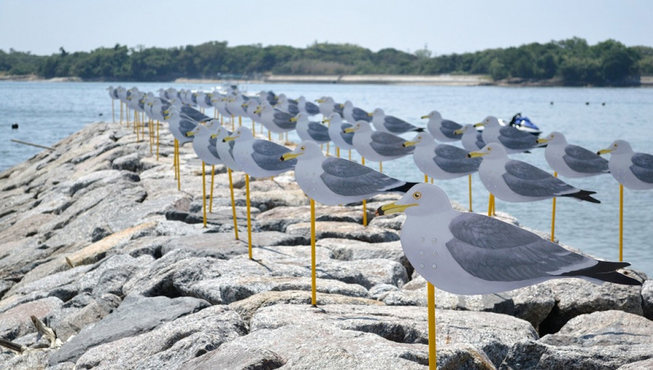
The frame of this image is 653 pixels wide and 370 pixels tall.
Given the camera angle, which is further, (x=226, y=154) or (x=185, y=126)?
(x=185, y=126)

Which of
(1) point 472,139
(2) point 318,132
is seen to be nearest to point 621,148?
(1) point 472,139

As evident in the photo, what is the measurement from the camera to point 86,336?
283 inches

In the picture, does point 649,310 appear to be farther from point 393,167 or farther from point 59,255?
point 393,167

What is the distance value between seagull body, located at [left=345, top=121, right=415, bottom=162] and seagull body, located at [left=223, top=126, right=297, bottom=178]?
281cm

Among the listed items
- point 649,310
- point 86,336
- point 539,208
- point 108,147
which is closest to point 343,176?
point 86,336

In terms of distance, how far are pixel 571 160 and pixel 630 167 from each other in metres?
1.02

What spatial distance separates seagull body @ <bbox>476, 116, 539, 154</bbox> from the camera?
40.3ft

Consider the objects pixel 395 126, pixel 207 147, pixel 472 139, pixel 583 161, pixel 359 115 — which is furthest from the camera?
pixel 359 115

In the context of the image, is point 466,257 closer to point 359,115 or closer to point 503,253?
point 503,253

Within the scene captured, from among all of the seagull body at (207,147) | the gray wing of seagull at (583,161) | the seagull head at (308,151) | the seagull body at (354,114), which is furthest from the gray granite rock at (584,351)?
the seagull body at (354,114)

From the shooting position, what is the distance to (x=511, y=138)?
12.5m

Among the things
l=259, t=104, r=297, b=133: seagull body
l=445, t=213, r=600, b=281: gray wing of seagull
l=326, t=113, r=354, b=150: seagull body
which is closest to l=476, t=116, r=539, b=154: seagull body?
l=326, t=113, r=354, b=150: seagull body

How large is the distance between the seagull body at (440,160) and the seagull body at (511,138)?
1.84 m

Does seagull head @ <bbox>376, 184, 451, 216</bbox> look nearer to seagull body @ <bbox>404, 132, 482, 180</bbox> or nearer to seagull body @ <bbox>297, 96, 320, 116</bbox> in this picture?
seagull body @ <bbox>404, 132, 482, 180</bbox>
